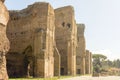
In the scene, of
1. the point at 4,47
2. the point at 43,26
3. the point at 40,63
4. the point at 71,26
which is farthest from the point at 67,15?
the point at 4,47

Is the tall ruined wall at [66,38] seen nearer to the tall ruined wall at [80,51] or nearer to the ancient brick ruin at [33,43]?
the ancient brick ruin at [33,43]

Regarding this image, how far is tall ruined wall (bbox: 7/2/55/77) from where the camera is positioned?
98.3 ft

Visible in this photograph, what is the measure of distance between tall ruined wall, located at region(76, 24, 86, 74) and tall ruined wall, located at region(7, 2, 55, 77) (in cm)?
2073

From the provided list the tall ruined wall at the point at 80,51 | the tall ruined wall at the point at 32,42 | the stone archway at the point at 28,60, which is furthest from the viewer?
the tall ruined wall at the point at 80,51

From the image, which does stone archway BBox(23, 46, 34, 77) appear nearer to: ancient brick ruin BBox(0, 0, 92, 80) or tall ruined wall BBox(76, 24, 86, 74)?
ancient brick ruin BBox(0, 0, 92, 80)

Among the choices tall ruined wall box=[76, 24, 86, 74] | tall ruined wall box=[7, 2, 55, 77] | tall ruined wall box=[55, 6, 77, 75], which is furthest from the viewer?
tall ruined wall box=[76, 24, 86, 74]

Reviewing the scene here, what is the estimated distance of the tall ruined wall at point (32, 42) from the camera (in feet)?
98.3

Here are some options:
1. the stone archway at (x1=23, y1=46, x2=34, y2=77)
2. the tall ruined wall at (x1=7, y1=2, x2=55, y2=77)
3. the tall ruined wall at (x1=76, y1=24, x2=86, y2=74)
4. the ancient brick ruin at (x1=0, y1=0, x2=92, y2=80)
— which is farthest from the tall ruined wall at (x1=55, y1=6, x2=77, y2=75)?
the stone archway at (x1=23, y1=46, x2=34, y2=77)

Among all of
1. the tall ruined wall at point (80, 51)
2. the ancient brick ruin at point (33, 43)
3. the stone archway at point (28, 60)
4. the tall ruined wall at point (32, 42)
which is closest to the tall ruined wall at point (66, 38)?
the ancient brick ruin at point (33, 43)

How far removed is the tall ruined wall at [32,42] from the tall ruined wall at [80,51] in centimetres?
2073

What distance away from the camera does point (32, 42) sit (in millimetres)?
31844

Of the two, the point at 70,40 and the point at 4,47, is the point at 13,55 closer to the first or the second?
the point at 70,40

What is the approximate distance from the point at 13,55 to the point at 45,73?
723 centimetres

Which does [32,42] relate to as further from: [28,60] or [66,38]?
[66,38]
